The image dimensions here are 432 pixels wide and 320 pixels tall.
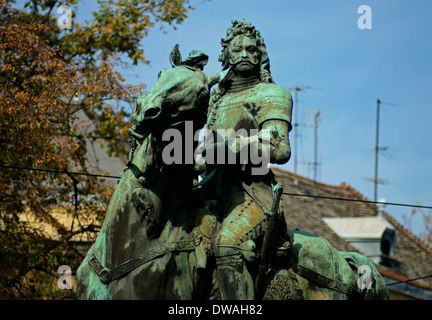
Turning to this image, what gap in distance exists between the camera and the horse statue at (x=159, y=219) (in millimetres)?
7008

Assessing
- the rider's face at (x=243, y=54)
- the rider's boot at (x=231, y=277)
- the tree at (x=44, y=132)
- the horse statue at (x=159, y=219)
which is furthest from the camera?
the tree at (x=44, y=132)

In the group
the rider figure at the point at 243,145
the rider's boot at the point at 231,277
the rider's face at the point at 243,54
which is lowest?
the rider's boot at the point at 231,277

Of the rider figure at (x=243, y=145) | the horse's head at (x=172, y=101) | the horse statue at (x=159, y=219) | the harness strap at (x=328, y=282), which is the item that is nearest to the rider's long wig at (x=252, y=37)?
the rider figure at (x=243, y=145)

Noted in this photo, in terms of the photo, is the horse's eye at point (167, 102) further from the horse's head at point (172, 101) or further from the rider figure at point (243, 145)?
the rider figure at point (243, 145)

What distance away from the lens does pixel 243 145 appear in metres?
7.78

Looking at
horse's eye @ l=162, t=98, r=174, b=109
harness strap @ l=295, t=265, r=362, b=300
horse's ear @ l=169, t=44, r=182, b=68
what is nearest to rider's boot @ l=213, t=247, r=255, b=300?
harness strap @ l=295, t=265, r=362, b=300

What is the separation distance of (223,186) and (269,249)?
2.54 feet

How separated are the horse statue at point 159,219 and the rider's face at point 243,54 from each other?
3.55 feet

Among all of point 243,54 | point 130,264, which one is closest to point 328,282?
point 130,264

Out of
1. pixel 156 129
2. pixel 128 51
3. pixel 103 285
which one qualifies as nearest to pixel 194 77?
pixel 156 129

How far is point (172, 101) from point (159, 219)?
1005 millimetres

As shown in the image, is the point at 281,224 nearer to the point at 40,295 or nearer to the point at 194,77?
the point at 194,77

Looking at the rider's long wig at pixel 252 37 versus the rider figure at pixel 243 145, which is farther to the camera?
the rider's long wig at pixel 252 37

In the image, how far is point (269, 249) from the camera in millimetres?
7785
